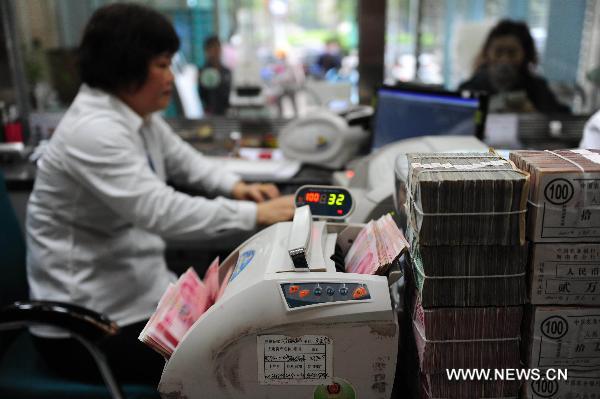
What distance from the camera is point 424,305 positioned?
880 mm

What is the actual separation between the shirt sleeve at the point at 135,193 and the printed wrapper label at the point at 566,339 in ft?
3.15

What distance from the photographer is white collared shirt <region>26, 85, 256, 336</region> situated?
1639 mm

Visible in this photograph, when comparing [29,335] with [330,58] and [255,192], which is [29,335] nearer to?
[255,192]

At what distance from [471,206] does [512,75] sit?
246 cm

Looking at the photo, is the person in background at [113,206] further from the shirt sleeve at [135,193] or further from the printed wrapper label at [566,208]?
the printed wrapper label at [566,208]

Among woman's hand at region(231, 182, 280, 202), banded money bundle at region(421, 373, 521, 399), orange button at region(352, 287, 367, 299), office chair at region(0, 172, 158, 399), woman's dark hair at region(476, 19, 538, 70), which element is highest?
woman's dark hair at region(476, 19, 538, 70)

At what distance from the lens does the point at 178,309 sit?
1.04 metres

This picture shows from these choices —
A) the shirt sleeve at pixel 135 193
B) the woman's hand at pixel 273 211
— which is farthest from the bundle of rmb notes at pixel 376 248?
the shirt sleeve at pixel 135 193

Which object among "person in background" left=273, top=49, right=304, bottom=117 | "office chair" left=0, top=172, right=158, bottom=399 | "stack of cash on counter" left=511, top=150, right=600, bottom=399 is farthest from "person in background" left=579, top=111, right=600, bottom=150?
"person in background" left=273, top=49, right=304, bottom=117

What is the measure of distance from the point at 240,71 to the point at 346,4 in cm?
74

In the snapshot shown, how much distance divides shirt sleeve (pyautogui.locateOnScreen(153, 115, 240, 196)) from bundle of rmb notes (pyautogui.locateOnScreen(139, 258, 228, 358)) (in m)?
1.07

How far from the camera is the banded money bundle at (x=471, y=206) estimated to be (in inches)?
32.6

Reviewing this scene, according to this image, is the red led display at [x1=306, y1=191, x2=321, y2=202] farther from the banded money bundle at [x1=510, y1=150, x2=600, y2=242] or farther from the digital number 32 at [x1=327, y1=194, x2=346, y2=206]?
the banded money bundle at [x1=510, y1=150, x2=600, y2=242]

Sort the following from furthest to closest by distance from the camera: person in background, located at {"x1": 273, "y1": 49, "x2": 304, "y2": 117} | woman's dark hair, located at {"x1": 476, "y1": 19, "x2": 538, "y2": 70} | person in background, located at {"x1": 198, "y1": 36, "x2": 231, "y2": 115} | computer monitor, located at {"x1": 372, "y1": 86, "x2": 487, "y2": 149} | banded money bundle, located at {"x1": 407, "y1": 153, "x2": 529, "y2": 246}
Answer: person in background, located at {"x1": 273, "y1": 49, "x2": 304, "y2": 117} → person in background, located at {"x1": 198, "y1": 36, "x2": 231, "y2": 115} → woman's dark hair, located at {"x1": 476, "y1": 19, "x2": 538, "y2": 70} → computer monitor, located at {"x1": 372, "y1": 86, "x2": 487, "y2": 149} → banded money bundle, located at {"x1": 407, "y1": 153, "x2": 529, "y2": 246}
